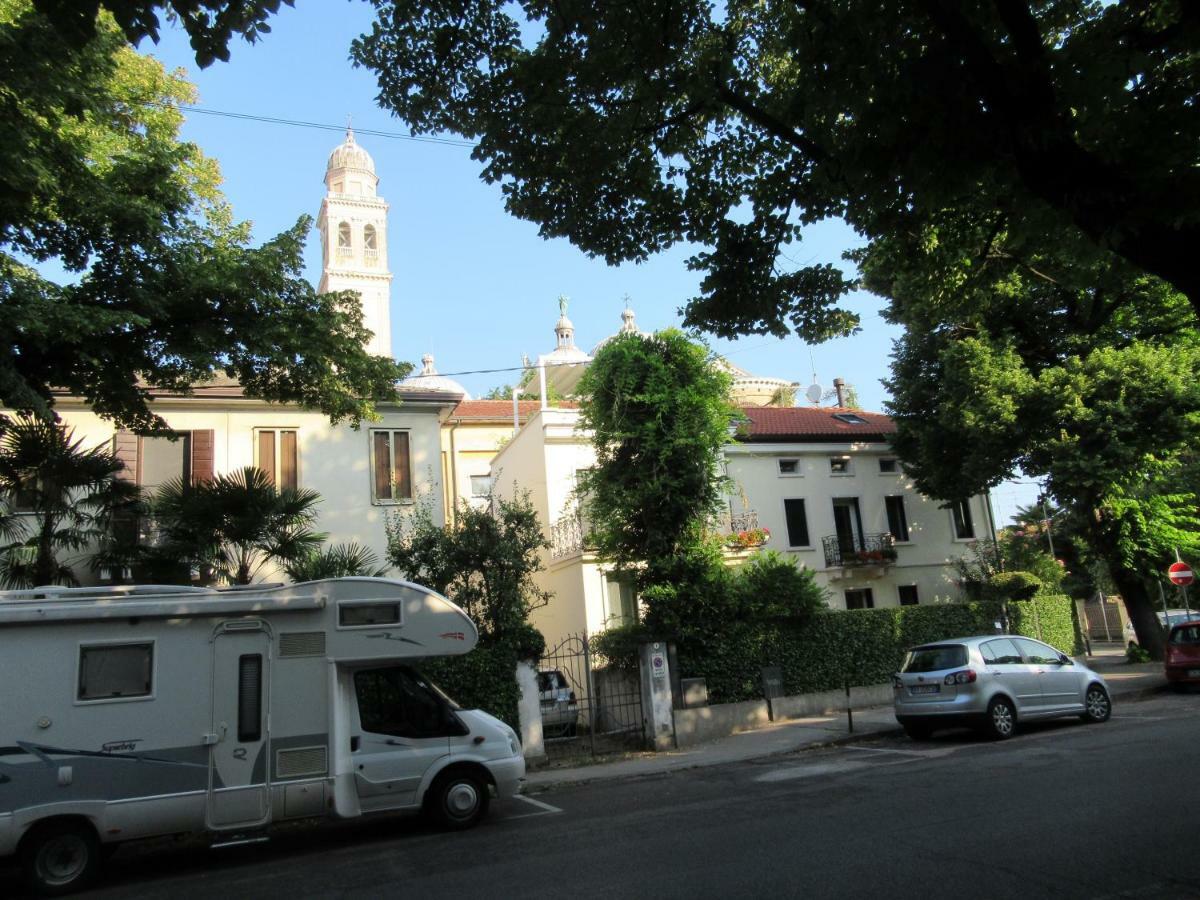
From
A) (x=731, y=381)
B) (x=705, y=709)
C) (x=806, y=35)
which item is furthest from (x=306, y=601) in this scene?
(x=731, y=381)

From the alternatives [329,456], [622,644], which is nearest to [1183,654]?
[622,644]

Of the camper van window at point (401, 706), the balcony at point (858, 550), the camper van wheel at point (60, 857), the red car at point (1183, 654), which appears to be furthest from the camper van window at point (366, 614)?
the balcony at point (858, 550)

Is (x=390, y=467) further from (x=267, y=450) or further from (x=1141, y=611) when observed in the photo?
(x=1141, y=611)

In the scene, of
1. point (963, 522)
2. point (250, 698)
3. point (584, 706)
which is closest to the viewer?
point (250, 698)

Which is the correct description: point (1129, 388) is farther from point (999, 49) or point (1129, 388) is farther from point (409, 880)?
point (409, 880)

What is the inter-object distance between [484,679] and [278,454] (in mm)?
9124

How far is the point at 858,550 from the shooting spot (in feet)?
97.1

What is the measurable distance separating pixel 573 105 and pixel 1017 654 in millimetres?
11781

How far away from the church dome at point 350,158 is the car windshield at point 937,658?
59304 mm

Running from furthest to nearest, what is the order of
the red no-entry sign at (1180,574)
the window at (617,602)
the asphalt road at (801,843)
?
the window at (617,602) < the red no-entry sign at (1180,574) < the asphalt road at (801,843)

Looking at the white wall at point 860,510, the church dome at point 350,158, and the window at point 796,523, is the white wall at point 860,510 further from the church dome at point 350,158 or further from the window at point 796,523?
the church dome at point 350,158

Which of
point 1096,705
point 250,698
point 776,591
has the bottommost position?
point 1096,705

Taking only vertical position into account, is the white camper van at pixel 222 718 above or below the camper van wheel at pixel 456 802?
above

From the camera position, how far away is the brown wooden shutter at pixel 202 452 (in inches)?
757
